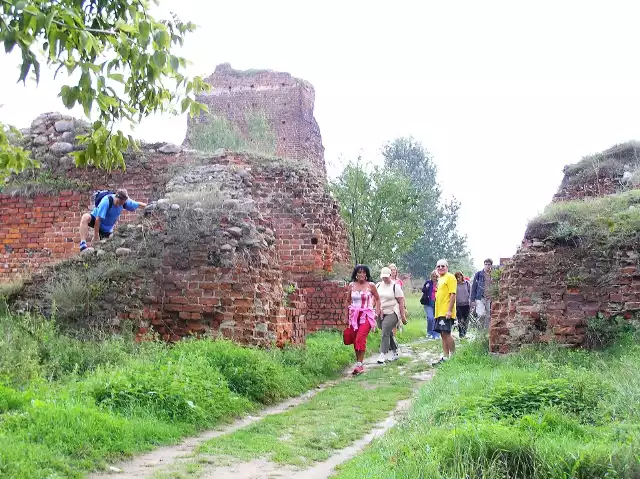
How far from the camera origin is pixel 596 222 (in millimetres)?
8594

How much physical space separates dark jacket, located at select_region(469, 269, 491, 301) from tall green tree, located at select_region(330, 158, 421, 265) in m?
5.63

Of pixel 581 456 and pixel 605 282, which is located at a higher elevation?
pixel 605 282

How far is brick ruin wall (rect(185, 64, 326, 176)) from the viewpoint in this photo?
3216cm

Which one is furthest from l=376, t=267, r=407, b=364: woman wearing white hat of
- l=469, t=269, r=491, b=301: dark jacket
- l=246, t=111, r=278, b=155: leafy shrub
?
l=246, t=111, r=278, b=155: leafy shrub

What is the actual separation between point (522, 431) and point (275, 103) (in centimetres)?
2978

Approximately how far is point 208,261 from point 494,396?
187 inches

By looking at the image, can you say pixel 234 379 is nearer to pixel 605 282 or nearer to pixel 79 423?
pixel 79 423

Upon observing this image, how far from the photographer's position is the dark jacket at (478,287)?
1317 cm

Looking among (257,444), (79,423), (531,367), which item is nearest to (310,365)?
(531,367)

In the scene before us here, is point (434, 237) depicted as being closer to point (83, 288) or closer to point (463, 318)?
point (463, 318)

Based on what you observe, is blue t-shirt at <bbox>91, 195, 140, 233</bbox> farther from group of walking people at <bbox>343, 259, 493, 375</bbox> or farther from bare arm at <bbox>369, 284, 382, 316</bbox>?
bare arm at <bbox>369, 284, 382, 316</bbox>

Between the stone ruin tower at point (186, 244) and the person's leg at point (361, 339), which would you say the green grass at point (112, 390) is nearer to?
the stone ruin tower at point (186, 244)

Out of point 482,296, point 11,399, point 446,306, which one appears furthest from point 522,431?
point 482,296

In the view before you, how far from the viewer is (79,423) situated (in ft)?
15.6
